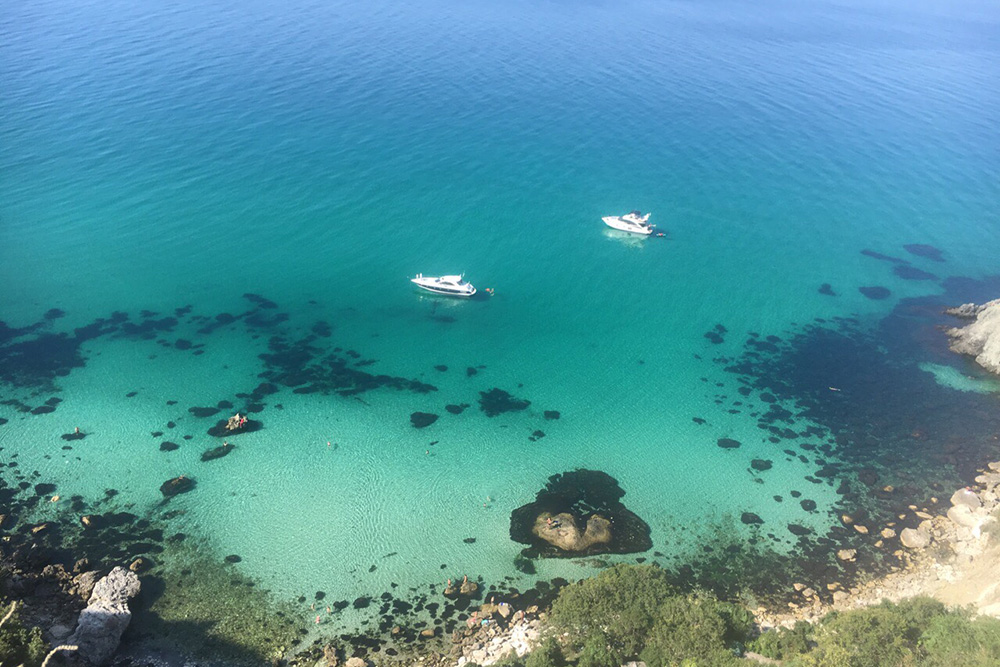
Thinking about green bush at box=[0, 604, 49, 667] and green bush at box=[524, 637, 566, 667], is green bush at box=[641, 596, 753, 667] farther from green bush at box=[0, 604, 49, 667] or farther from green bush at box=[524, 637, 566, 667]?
green bush at box=[0, 604, 49, 667]

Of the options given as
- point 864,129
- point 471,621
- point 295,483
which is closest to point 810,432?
point 471,621

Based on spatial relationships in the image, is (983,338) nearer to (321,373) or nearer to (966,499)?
(966,499)

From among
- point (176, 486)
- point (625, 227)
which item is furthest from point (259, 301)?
point (625, 227)

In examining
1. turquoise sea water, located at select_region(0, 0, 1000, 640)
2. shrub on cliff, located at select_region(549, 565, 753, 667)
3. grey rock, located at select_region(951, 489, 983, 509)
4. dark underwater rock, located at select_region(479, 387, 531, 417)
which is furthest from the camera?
dark underwater rock, located at select_region(479, 387, 531, 417)

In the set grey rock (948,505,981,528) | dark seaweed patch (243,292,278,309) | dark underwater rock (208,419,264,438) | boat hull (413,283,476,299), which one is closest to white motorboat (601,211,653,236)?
boat hull (413,283,476,299)

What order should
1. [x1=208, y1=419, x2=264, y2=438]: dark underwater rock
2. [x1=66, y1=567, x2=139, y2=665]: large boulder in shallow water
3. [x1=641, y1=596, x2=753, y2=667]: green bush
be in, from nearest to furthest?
[x1=641, y1=596, x2=753, y2=667]: green bush
[x1=66, y1=567, x2=139, y2=665]: large boulder in shallow water
[x1=208, y1=419, x2=264, y2=438]: dark underwater rock

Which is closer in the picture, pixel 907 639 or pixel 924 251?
pixel 907 639

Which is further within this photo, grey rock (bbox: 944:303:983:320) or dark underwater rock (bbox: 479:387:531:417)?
grey rock (bbox: 944:303:983:320)
